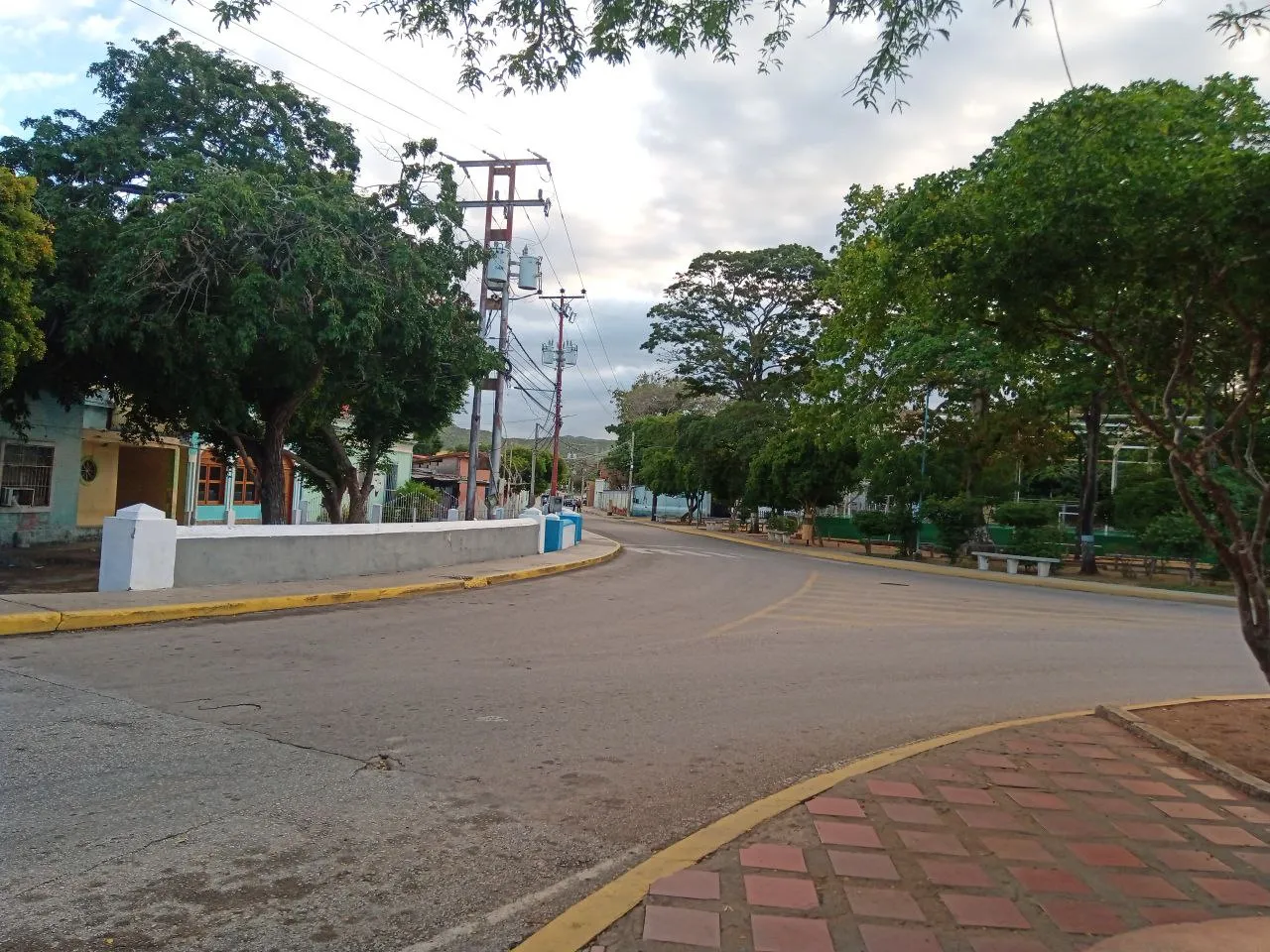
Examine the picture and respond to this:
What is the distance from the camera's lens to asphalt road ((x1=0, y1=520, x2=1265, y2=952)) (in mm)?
3615

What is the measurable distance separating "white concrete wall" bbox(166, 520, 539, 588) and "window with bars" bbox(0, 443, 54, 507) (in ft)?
24.9

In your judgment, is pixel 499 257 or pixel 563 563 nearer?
pixel 563 563

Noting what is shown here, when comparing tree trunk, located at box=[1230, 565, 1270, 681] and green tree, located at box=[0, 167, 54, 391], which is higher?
green tree, located at box=[0, 167, 54, 391]

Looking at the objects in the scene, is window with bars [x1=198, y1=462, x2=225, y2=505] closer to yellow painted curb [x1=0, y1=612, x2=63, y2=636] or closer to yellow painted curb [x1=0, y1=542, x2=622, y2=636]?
yellow painted curb [x1=0, y1=542, x2=622, y2=636]

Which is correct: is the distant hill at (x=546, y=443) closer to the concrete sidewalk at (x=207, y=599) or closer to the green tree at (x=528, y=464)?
the green tree at (x=528, y=464)

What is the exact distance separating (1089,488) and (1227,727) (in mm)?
22687

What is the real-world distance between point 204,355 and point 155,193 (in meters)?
2.46

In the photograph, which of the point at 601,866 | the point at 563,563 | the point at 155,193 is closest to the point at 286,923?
the point at 601,866

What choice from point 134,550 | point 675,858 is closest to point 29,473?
point 134,550

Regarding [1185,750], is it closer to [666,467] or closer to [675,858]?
[675,858]

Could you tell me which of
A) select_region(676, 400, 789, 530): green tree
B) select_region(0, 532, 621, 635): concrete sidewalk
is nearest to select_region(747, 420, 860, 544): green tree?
select_region(676, 400, 789, 530): green tree

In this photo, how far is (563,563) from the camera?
69.9 ft

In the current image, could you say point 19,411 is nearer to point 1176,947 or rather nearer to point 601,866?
point 601,866

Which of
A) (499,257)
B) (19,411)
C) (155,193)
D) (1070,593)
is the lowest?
(1070,593)
